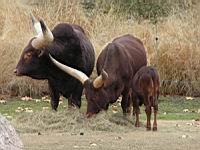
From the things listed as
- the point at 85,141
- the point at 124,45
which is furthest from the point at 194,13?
the point at 85,141

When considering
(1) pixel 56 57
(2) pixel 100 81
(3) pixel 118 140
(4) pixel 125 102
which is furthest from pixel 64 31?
(3) pixel 118 140

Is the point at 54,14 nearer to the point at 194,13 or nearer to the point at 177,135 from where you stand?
the point at 194,13

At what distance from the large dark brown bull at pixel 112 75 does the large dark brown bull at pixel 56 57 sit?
331 millimetres

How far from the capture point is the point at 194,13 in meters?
25.6

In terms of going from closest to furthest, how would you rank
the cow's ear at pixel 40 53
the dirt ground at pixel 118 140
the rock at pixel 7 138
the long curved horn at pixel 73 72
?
1. the rock at pixel 7 138
2. the dirt ground at pixel 118 140
3. the long curved horn at pixel 73 72
4. the cow's ear at pixel 40 53

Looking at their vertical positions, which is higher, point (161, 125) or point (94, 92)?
point (94, 92)

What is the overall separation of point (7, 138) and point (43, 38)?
7.33 metres

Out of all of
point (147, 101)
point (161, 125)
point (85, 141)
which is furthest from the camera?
point (161, 125)

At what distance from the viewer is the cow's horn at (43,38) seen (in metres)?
14.0

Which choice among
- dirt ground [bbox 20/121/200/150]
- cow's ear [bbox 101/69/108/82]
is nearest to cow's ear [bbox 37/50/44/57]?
cow's ear [bbox 101/69/108/82]

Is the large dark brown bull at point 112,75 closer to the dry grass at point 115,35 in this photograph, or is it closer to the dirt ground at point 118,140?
the dirt ground at point 118,140

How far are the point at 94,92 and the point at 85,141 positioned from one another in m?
2.15

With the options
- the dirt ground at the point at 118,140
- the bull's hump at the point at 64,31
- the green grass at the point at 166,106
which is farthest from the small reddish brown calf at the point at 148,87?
the green grass at the point at 166,106

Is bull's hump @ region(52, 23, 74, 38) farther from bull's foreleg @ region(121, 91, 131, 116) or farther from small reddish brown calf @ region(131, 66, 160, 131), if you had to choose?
small reddish brown calf @ region(131, 66, 160, 131)
